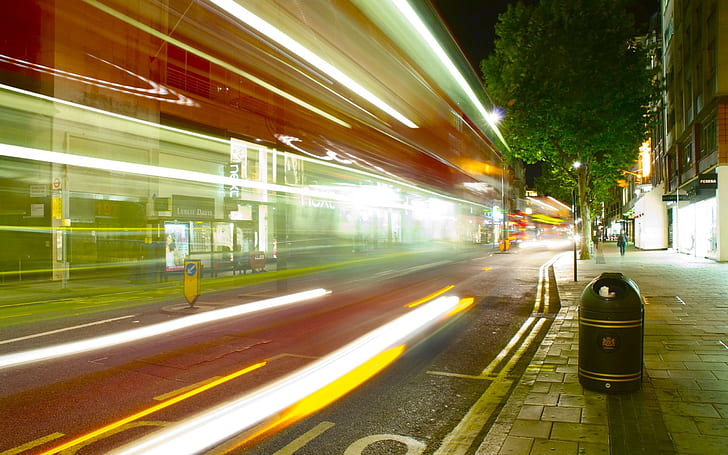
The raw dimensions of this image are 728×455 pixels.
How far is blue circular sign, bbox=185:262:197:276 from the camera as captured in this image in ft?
38.2

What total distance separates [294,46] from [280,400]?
33.9 ft

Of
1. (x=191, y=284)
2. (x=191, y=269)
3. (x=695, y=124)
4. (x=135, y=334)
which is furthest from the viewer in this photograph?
(x=695, y=124)

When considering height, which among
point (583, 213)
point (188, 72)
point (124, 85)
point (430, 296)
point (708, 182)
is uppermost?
point (188, 72)

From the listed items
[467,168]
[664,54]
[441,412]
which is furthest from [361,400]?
[664,54]

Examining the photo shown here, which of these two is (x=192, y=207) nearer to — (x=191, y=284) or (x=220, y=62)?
(x=191, y=284)

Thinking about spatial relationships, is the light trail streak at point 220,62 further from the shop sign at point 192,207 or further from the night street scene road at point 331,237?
the shop sign at point 192,207

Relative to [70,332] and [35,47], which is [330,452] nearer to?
[70,332]

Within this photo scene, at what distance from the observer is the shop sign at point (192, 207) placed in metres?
16.0

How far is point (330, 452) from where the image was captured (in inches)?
155

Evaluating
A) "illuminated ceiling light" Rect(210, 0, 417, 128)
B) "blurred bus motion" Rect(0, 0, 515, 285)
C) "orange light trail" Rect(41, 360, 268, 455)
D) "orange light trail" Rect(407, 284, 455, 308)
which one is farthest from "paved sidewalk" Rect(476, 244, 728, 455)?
"blurred bus motion" Rect(0, 0, 515, 285)

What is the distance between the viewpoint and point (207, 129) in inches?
854

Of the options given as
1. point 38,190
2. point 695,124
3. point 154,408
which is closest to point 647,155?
point 695,124

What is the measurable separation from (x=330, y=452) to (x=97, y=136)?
53.8 ft

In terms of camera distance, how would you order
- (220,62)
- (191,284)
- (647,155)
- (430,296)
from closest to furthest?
(191,284)
(430,296)
(220,62)
(647,155)
